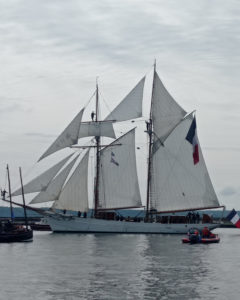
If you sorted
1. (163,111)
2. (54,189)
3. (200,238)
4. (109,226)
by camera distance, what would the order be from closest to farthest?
(200,238) < (54,189) < (109,226) < (163,111)

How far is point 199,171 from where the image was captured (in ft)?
344

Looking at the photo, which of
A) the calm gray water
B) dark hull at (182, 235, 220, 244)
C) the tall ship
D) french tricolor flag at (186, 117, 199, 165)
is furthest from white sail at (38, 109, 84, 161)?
dark hull at (182, 235, 220, 244)

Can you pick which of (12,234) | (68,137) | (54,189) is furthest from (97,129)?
(12,234)

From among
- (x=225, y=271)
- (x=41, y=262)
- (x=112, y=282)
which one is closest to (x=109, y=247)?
(x=41, y=262)

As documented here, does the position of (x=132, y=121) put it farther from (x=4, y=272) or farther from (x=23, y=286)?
(x=23, y=286)

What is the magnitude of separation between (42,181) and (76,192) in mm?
6105

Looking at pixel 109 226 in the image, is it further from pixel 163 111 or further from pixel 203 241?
pixel 203 241

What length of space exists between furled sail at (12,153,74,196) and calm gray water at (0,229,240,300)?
41.0ft

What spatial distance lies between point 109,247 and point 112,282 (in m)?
30.8

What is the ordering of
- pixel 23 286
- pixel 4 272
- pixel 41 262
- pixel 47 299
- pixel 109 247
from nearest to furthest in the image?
pixel 47 299 → pixel 23 286 → pixel 4 272 → pixel 41 262 → pixel 109 247

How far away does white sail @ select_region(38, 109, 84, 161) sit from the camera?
10106 centimetres

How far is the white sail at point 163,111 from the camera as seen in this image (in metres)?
107

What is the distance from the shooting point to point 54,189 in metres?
101

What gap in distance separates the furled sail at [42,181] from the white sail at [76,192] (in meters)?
2.90
